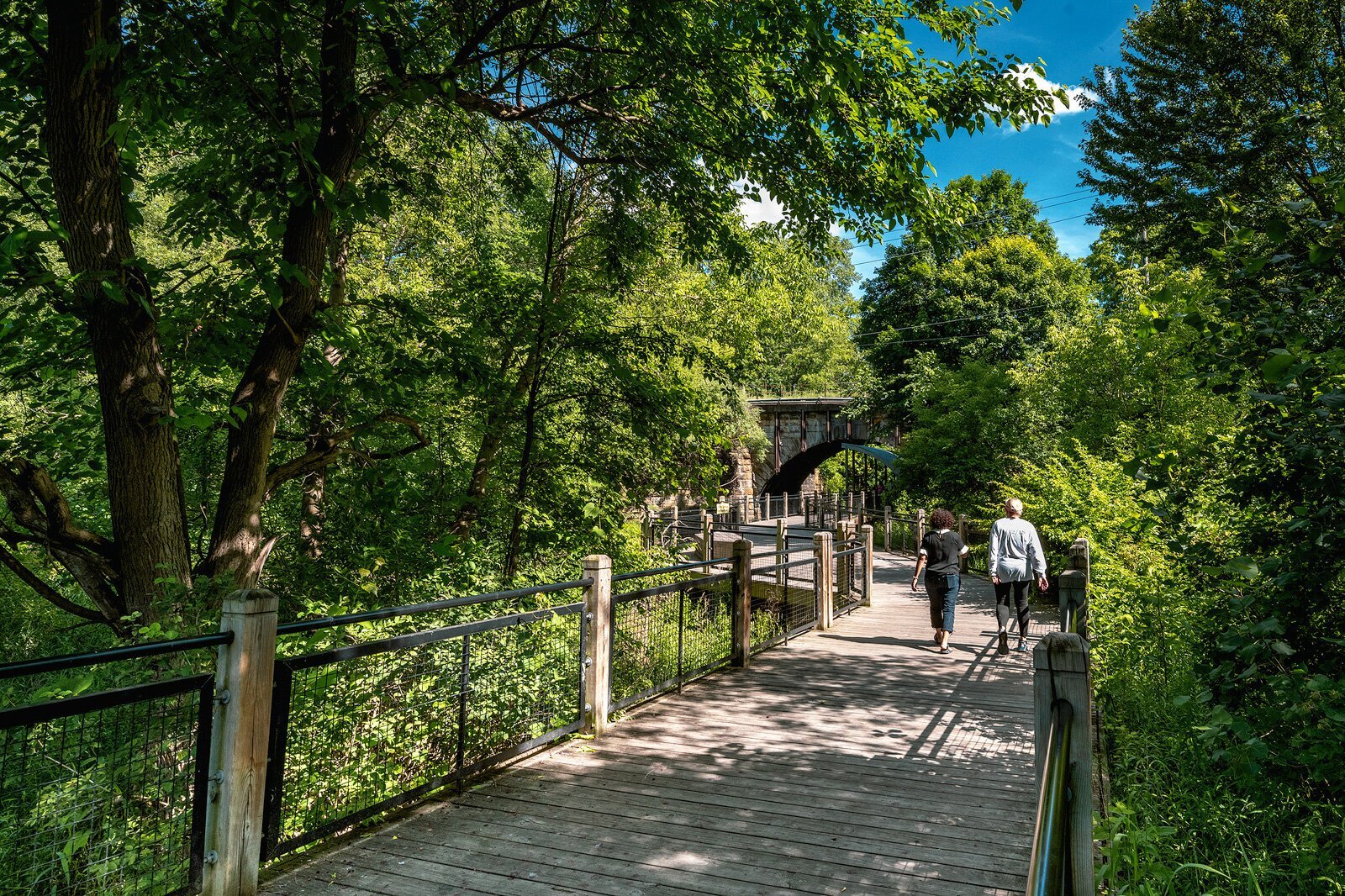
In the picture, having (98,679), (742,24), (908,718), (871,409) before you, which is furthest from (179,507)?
(871,409)

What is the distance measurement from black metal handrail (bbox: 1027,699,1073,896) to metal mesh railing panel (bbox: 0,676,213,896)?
320 centimetres

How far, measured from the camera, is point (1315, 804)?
405cm

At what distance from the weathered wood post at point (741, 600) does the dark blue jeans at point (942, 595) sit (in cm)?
249

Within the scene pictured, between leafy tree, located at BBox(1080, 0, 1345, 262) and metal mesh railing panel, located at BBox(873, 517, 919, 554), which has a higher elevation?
leafy tree, located at BBox(1080, 0, 1345, 262)

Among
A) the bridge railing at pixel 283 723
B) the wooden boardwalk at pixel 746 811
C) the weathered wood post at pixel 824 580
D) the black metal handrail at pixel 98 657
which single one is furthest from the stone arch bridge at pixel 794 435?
the black metal handrail at pixel 98 657

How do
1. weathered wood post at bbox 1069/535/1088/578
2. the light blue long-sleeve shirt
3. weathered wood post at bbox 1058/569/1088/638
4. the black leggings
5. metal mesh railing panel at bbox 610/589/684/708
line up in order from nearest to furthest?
1. weathered wood post at bbox 1058/569/1088/638
2. metal mesh railing panel at bbox 610/589/684/708
3. weathered wood post at bbox 1069/535/1088/578
4. the light blue long-sleeve shirt
5. the black leggings

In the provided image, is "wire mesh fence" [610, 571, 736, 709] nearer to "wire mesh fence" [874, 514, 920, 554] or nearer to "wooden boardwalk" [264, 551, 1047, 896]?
"wooden boardwalk" [264, 551, 1047, 896]

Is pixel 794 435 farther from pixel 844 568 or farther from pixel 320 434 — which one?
pixel 320 434

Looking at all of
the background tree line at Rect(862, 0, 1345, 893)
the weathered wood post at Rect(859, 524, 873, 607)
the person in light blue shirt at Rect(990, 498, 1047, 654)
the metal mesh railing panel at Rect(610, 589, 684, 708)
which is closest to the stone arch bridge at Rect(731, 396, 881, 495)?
the background tree line at Rect(862, 0, 1345, 893)

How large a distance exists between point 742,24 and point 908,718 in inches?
227

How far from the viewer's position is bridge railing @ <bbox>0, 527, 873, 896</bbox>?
358 cm

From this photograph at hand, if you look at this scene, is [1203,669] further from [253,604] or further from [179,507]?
[179,507]

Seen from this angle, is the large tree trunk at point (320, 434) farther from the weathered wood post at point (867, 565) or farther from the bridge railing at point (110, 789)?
the weathered wood post at point (867, 565)

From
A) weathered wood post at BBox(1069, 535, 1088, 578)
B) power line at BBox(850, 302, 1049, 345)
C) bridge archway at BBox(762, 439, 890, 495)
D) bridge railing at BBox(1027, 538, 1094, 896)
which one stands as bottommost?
bridge railing at BBox(1027, 538, 1094, 896)
